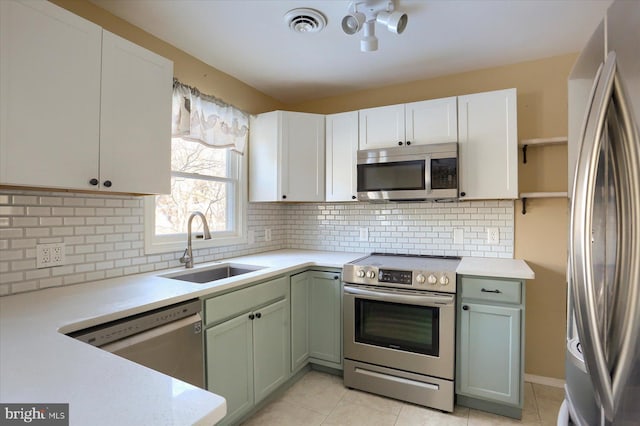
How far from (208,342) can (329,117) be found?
2.10 m

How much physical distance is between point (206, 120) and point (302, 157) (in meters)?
0.87

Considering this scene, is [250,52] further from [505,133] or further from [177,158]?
[505,133]

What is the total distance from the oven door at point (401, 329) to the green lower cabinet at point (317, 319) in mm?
110

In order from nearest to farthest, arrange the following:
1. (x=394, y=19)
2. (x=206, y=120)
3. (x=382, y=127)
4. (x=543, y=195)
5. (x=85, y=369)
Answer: (x=85, y=369), (x=394, y=19), (x=543, y=195), (x=206, y=120), (x=382, y=127)

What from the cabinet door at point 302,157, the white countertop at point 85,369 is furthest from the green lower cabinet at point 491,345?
the white countertop at point 85,369

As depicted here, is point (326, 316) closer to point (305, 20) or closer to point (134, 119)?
point (134, 119)

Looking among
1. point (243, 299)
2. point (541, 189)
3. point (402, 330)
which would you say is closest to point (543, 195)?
point (541, 189)

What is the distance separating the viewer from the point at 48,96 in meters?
1.35

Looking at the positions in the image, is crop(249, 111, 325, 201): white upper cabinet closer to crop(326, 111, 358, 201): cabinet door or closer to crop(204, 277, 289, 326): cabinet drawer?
crop(326, 111, 358, 201): cabinet door

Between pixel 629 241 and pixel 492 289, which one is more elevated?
pixel 629 241

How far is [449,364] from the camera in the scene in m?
2.12

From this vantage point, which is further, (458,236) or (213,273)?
(458,236)

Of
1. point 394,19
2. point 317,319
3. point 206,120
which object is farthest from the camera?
point 317,319

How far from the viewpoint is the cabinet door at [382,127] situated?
8.65ft
